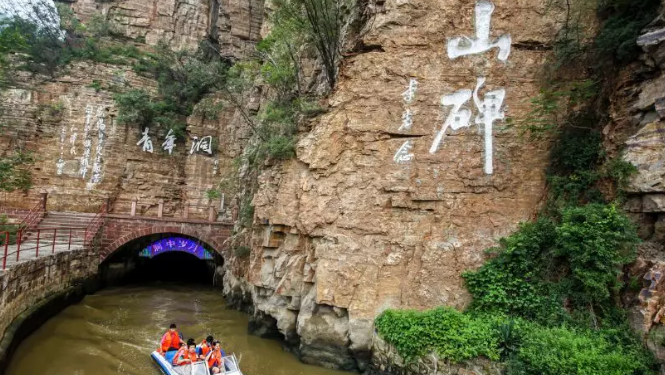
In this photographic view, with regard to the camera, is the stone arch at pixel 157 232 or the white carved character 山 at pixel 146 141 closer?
the stone arch at pixel 157 232

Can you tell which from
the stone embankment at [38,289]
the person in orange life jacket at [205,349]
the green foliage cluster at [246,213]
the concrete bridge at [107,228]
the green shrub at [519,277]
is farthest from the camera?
the concrete bridge at [107,228]

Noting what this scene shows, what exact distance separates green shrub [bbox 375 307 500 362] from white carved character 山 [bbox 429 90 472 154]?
321cm

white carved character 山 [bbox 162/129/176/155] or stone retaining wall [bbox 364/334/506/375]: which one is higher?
white carved character 山 [bbox 162/129/176/155]

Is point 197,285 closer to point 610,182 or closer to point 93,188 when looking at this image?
point 93,188

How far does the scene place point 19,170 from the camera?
52.5 ft

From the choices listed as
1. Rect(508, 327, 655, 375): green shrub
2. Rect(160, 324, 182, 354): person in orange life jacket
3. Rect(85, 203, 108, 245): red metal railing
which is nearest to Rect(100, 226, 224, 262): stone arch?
Rect(85, 203, 108, 245): red metal railing

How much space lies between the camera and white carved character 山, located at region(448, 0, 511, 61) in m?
7.54

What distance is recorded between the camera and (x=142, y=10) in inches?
787

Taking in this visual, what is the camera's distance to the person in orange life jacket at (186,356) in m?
7.04

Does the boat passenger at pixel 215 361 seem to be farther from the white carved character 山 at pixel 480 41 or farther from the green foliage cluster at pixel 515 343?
Result: the white carved character 山 at pixel 480 41

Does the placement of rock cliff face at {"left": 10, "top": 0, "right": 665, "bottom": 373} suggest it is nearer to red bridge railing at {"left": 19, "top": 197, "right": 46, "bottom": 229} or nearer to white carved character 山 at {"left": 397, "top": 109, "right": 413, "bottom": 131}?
white carved character 山 at {"left": 397, "top": 109, "right": 413, "bottom": 131}


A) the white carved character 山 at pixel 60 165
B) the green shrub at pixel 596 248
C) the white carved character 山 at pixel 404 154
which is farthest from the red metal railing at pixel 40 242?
the green shrub at pixel 596 248

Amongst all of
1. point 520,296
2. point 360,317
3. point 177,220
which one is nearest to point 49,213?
point 177,220

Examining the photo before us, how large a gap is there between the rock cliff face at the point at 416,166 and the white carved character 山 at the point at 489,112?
0.02 meters
